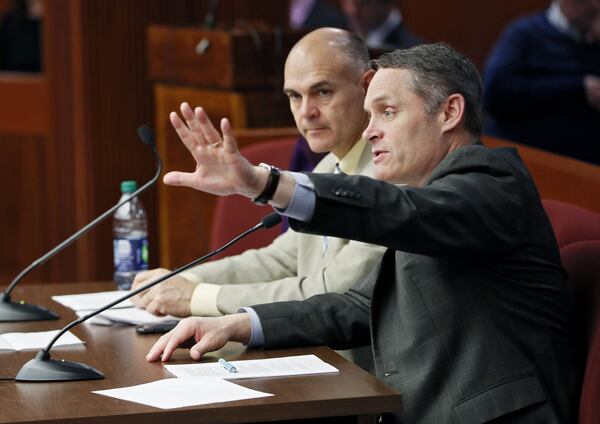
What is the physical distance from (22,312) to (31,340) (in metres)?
0.33

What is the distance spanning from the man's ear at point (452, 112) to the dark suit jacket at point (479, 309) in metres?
0.11

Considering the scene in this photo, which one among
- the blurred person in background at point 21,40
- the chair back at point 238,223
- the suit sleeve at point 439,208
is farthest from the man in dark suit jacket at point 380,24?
the suit sleeve at point 439,208

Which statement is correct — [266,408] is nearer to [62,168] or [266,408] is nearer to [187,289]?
[187,289]

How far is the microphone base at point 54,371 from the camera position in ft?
8.02

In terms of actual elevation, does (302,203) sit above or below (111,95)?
below

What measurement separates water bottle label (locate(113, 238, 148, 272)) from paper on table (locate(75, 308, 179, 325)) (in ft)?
1.72

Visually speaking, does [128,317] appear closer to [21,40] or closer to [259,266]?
[259,266]

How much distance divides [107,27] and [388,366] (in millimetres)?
3623

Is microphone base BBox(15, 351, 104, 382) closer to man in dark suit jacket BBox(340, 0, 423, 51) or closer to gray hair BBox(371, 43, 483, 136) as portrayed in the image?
gray hair BBox(371, 43, 483, 136)

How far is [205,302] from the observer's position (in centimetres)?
308

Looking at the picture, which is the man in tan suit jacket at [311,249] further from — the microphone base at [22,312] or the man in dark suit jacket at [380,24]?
the man in dark suit jacket at [380,24]

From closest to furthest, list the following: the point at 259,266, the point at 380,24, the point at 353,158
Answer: the point at 353,158 < the point at 259,266 < the point at 380,24

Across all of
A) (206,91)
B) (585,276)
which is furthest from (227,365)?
(206,91)

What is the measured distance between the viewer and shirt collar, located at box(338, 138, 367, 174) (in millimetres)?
3309
